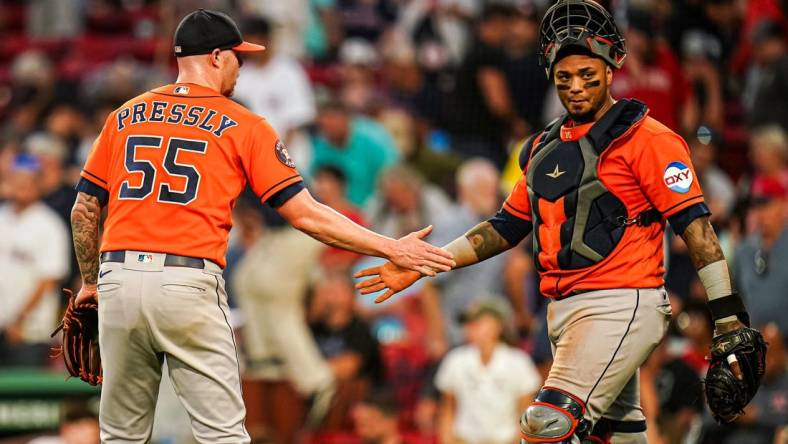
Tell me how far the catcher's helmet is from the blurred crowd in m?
3.50

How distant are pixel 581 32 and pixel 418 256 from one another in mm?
1219

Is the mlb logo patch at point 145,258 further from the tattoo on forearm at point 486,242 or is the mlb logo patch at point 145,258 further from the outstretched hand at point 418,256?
the tattoo on forearm at point 486,242

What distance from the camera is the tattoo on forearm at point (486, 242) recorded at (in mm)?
6535

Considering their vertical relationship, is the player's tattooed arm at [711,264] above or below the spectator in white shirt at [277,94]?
below

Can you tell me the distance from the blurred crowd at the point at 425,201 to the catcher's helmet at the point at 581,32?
350cm

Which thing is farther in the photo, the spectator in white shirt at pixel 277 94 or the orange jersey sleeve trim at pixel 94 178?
the spectator in white shirt at pixel 277 94

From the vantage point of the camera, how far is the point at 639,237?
235 inches

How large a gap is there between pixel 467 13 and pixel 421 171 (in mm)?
2484

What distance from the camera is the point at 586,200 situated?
595 centimetres

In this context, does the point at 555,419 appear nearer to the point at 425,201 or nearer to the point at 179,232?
the point at 179,232

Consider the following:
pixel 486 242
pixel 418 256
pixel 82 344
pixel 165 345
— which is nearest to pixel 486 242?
pixel 486 242

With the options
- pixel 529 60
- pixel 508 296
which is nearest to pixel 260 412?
pixel 508 296

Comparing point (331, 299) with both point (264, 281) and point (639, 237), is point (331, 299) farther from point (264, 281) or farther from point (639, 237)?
point (639, 237)

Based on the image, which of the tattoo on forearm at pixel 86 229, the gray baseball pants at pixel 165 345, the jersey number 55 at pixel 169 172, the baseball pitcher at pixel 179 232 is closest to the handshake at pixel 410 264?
the baseball pitcher at pixel 179 232
